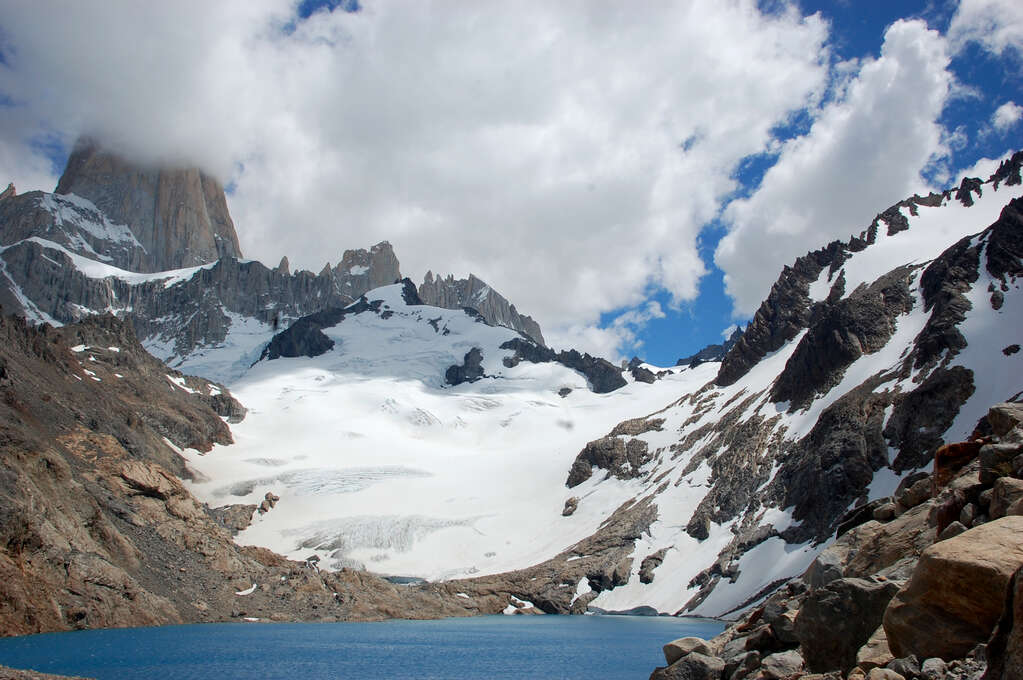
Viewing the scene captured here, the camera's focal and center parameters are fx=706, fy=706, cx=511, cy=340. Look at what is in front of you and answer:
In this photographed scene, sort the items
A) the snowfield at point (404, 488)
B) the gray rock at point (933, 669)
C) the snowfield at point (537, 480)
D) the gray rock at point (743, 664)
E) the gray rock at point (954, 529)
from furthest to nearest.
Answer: the snowfield at point (404, 488) < the snowfield at point (537, 480) < the gray rock at point (743, 664) < the gray rock at point (954, 529) < the gray rock at point (933, 669)

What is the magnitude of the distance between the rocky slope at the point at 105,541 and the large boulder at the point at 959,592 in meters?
53.0

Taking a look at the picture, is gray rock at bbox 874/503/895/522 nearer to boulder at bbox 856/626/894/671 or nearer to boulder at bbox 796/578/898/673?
boulder at bbox 796/578/898/673

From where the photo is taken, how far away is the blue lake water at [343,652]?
37891 millimetres

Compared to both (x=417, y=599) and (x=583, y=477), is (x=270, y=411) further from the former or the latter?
(x=417, y=599)

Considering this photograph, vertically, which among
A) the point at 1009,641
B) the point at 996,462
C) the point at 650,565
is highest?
the point at 650,565

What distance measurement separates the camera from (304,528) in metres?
125

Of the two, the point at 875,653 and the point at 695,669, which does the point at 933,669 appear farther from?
the point at 695,669

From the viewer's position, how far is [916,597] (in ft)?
34.2

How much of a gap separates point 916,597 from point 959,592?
0.83 metres

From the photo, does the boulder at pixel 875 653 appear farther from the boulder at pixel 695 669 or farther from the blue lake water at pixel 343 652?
the blue lake water at pixel 343 652

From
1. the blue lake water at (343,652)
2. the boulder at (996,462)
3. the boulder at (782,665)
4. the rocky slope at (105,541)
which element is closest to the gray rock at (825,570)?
the boulder at (782,665)

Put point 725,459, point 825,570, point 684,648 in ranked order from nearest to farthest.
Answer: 1. point 825,570
2. point 684,648
3. point 725,459

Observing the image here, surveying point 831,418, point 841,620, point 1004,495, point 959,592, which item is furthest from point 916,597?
point 831,418

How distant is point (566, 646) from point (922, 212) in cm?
12376
